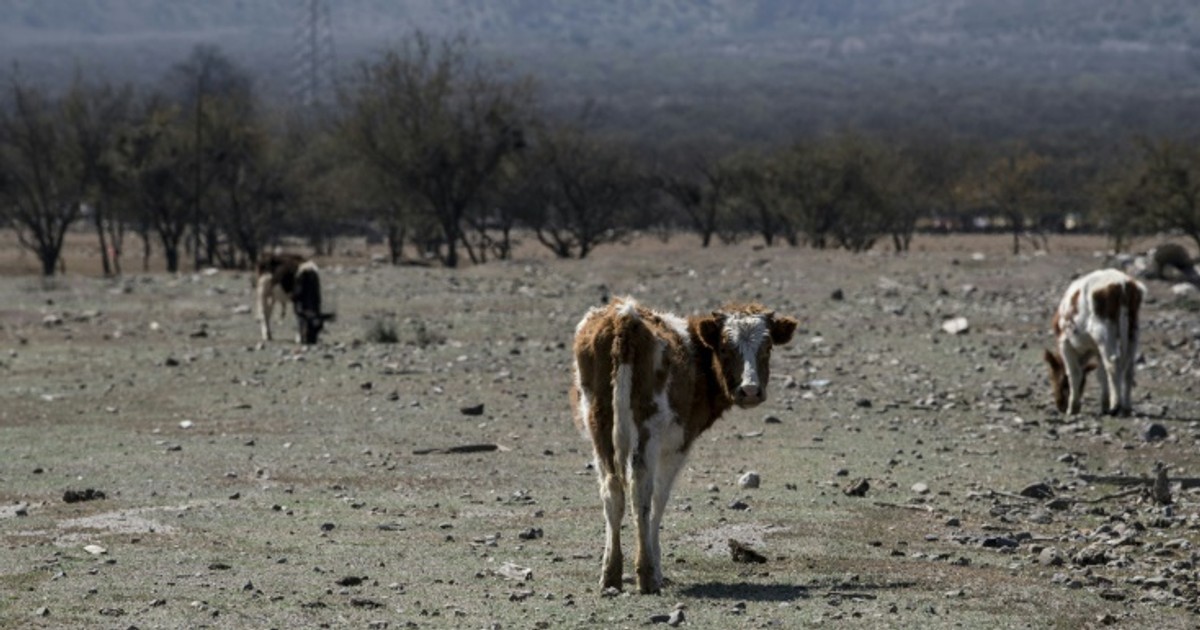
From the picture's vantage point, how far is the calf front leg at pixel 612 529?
1191 cm

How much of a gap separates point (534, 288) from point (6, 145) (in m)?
32.7

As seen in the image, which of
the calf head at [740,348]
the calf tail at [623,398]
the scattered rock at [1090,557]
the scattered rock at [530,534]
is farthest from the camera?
the scattered rock at [530,534]

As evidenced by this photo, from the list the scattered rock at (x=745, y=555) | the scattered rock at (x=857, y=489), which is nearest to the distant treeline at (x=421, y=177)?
the scattered rock at (x=857, y=489)

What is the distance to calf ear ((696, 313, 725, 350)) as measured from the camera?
1279 cm

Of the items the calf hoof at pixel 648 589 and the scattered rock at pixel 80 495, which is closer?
the calf hoof at pixel 648 589

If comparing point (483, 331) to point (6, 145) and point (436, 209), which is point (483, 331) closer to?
Result: point (436, 209)

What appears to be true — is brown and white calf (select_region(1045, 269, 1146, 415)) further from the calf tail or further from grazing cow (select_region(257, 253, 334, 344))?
grazing cow (select_region(257, 253, 334, 344))

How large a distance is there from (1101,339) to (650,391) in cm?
1188

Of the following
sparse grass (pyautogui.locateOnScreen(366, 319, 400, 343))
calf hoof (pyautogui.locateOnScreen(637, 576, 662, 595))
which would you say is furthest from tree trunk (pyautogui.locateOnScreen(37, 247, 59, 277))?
calf hoof (pyautogui.locateOnScreen(637, 576, 662, 595))

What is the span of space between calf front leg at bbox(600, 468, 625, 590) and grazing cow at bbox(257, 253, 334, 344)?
68.0 ft

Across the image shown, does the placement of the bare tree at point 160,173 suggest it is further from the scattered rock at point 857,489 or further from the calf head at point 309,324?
the scattered rock at point 857,489

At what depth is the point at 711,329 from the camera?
42.1ft

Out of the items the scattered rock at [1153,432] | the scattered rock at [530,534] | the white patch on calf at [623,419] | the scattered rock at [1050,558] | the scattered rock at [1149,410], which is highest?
the white patch on calf at [623,419]

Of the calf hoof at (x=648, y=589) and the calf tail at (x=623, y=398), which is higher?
the calf tail at (x=623, y=398)
